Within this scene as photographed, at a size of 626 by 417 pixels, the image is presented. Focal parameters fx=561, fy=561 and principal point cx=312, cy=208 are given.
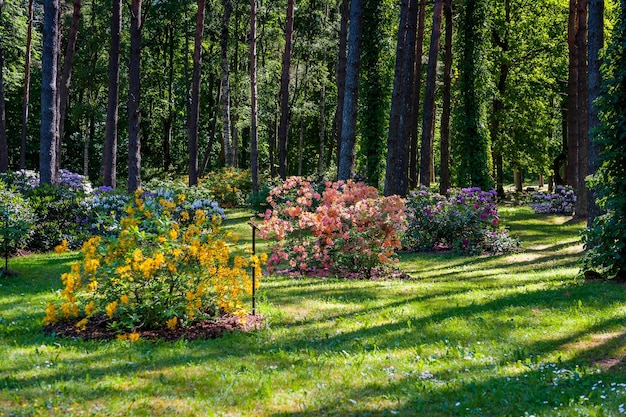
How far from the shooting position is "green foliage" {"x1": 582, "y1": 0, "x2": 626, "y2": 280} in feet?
29.8

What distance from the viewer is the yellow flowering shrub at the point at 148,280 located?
6621 millimetres

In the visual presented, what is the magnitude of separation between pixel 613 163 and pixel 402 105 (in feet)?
31.5

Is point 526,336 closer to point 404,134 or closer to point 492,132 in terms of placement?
point 404,134

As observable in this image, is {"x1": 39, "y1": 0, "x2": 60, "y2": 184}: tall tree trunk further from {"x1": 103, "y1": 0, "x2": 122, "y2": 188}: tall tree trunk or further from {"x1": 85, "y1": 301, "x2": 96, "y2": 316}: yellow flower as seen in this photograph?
{"x1": 85, "y1": 301, "x2": 96, "y2": 316}: yellow flower

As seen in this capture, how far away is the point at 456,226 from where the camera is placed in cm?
1473

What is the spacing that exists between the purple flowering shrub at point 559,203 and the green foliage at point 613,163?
12.1 meters

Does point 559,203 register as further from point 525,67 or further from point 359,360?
point 359,360

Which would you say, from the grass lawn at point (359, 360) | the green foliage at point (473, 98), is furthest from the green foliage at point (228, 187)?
the grass lawn at point (359, 360)

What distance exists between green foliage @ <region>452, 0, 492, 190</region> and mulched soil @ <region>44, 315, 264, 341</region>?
20.1m

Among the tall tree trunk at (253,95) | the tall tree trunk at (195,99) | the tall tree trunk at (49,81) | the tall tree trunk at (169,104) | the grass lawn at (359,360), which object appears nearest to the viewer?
the grass lawn at (359,360)

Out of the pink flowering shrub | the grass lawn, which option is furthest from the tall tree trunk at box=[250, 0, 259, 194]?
the grass lawn

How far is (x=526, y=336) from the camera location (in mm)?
6680

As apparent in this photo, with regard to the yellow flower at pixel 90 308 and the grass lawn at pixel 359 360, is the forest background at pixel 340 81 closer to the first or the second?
the grass lawn at pixel 359 360

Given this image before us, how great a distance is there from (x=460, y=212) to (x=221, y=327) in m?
9.44
